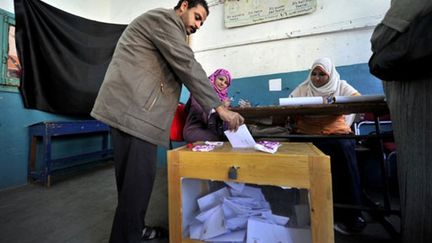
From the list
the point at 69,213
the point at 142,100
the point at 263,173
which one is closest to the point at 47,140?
the point at 69,213

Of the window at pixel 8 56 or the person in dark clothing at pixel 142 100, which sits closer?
the person in dark clothing at pixel 142 100

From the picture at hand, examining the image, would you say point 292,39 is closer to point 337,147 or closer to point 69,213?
point 337,147

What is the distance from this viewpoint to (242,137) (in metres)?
0.84

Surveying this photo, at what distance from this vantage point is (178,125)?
1.44 metres

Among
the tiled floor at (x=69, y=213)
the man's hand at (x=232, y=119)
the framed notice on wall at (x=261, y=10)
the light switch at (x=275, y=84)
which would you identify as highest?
the framed notice on wall at (x=261, y=10)

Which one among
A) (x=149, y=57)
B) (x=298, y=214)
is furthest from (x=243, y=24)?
(x=298, y=214)

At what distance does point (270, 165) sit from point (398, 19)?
0.60 meters

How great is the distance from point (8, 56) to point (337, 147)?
9.50ft

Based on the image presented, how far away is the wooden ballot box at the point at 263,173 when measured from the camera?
63cm

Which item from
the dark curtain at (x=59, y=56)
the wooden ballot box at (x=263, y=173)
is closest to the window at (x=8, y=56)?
the dark curtain at (x=59, y=56)

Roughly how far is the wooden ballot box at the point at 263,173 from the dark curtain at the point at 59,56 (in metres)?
2.21

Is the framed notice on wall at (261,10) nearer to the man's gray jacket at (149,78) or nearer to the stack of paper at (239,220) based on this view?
the man's gray jacket at (149,78)

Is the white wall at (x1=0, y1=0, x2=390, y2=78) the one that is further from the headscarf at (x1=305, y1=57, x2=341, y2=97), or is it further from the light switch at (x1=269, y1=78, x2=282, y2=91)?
the headscarf at (x1=305, y1=57, x2=341, y2=97)

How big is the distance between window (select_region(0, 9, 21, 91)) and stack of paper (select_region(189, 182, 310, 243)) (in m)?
2.27
